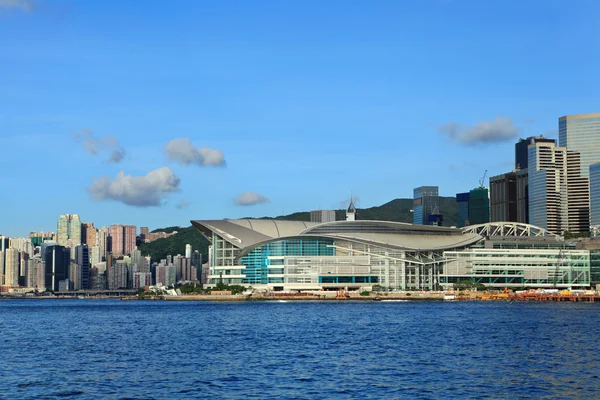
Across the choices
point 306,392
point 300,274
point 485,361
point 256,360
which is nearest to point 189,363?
point 256,360

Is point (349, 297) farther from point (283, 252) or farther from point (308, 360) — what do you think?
point (308, 360)

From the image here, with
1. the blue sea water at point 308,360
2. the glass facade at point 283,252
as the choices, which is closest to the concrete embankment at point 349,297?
the glass facade at point 283,252

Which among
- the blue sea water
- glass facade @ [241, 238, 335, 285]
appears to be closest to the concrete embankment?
glass facade @ [241, 238, 335, 285]

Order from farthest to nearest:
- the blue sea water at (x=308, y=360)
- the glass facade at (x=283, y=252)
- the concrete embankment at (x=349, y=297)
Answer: the glass facade at (x=283, y=252) < the concrete embankment at (x=349, y=297) < the blue sea water at (x=308, y=360)

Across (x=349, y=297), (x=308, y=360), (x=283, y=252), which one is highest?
(x=283, y=252)

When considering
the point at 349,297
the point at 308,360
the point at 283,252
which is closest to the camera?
the point at 308,360

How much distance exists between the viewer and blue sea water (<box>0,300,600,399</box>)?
1791 inches

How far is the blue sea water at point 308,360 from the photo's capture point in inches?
1791

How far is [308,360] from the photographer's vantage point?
58625 millimetres

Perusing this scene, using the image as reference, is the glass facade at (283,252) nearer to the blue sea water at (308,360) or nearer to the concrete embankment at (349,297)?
the concrete embankment at (349,297)

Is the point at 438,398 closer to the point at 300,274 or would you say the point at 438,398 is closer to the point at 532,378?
the point at 532,378

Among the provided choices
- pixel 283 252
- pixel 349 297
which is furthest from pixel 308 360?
pixel 283 252

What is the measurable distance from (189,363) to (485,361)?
19.9 m

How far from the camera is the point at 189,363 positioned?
5734 centimetres
